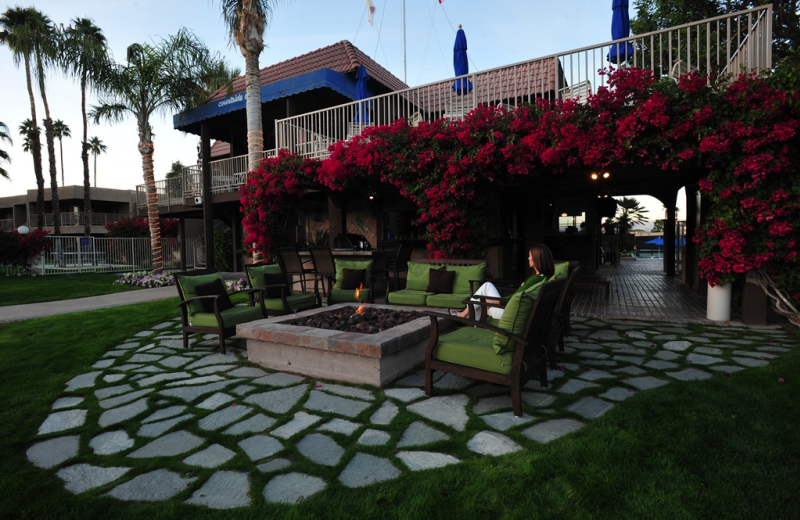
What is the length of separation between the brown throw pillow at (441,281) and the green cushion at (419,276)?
20 cm

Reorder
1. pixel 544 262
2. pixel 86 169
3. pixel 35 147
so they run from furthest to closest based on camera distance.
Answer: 1. pixel 86 169
2. pixel 35 147
3. pixel 544 262

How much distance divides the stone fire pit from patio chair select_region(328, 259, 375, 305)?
239 centimetres

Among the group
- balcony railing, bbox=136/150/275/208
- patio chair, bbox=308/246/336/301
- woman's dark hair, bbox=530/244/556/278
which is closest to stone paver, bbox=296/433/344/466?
woman's dark hair, bbox=530/244/556/278

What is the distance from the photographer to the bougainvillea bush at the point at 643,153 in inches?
191

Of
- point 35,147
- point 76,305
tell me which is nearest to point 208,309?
point 76,305

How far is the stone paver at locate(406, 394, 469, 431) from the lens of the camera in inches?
106

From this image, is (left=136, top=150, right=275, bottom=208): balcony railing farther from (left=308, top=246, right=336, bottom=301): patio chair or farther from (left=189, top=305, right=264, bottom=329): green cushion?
(left=189, top=305, right=264, bottom=329): green cushion

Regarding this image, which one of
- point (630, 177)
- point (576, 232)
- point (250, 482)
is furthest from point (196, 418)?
point (576, 232)

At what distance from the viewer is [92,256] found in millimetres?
16172

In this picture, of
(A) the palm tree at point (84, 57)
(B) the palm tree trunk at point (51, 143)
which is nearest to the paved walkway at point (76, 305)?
(A) the palm tree at point (84, 57)

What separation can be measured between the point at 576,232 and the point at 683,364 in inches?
313

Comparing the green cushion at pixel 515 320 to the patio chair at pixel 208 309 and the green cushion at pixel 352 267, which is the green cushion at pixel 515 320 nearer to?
the patio chair at pixel 208 309

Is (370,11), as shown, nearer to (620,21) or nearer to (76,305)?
(620,21)

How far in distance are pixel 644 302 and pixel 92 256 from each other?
19.0m
